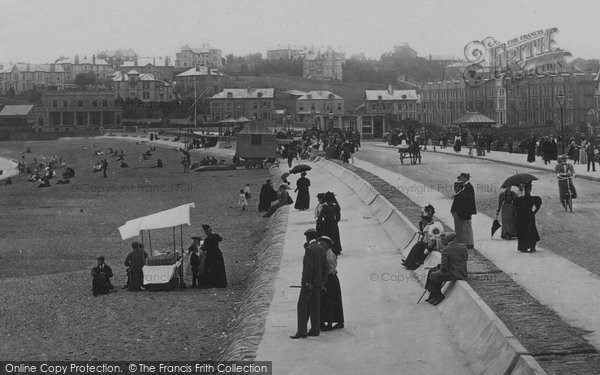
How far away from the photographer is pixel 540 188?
2731cm

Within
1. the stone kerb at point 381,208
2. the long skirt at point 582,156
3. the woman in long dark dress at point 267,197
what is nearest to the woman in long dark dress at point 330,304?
the stone kerb at point 381,208

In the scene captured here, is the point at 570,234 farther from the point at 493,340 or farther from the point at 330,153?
the point at 330,153

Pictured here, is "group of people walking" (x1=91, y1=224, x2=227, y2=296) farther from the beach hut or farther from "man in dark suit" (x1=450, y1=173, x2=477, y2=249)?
the beach hut

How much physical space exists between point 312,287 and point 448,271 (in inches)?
93.5

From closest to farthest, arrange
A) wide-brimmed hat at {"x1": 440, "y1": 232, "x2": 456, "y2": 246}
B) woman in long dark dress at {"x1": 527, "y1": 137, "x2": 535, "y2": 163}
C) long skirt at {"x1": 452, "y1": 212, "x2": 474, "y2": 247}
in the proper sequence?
wide-brimmed hat at {"x1": 440, "y1": 232, "x2": 456, "y2": 246} < long skirt at {"x1": 452, "y1": 212, "x2": 474, "y2": 247} < woman in long dark dress at {"x1": 527, "y1": 137, "x2": 535, "y2": 163}

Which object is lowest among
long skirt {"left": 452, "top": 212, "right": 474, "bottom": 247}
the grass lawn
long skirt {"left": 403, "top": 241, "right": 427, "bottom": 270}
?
the grass lawn

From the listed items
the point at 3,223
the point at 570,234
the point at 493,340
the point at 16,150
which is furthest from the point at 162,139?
the point at 493,340

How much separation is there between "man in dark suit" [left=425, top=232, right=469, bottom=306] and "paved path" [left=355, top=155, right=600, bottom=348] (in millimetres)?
1041

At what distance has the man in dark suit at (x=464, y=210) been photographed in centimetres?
1605

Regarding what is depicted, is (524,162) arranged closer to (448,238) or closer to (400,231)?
(400,231)

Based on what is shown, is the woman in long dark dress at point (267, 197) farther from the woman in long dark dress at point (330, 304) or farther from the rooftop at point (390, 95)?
the rooftop at point (390, 95)

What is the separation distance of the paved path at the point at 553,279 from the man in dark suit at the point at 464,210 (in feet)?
1.35

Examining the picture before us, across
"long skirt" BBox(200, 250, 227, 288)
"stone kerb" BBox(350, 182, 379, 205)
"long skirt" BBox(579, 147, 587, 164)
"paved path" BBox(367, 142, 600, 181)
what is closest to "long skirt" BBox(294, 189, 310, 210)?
"stone kerb" BBox(350, 182, 379, 205)

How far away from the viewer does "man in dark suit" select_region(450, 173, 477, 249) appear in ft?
52.6
